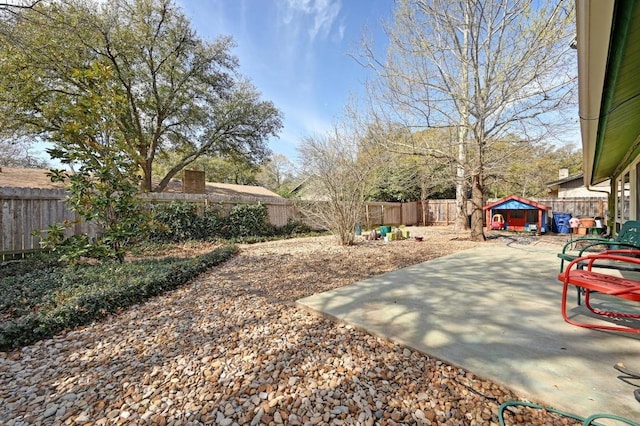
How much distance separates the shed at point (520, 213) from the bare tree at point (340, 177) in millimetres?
7135

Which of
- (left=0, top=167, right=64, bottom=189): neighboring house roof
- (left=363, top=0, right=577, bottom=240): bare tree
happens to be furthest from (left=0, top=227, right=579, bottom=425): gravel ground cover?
(left=0, top=167, right=64, bottom=189): neighboring house roof

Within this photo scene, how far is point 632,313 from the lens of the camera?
8.81 ft

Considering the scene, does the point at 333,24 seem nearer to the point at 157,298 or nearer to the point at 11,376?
the point at 157,298

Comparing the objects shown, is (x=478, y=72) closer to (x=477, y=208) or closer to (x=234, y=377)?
(x=477, y=208)

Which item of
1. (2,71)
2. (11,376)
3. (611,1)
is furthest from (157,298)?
(2,71)

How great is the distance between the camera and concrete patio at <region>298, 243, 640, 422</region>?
5.25 ft

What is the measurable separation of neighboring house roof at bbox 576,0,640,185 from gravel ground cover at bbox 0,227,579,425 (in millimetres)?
1915

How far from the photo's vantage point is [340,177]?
720 centimetres

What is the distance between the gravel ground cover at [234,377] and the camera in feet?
5.01

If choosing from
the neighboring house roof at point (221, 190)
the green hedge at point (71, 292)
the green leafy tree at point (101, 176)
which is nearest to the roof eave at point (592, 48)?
the green hedge at point (71, 292)

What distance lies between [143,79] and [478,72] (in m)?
12.3

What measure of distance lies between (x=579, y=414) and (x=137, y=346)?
2.98 metres

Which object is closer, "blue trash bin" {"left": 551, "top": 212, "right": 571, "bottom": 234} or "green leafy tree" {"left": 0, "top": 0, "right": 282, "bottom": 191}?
"green leafy tree" {"left": 0, "top": 0, "right": 282, "bottom": 191}

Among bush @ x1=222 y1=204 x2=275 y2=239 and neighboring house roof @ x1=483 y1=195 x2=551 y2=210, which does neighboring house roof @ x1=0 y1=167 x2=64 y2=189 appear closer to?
bush @ x1=222 y1=204 x2=275 y2=239
